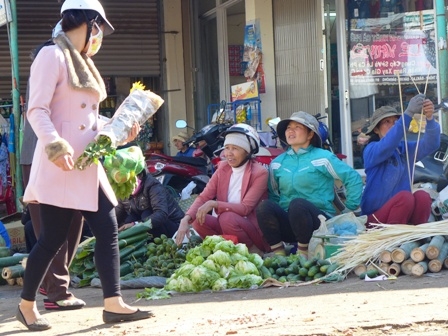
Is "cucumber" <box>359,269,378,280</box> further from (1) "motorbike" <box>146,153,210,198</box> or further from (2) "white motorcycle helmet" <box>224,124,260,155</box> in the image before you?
(1) "motorbike" <box>146,153,210,198</box>

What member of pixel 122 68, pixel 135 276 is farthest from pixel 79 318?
pixel 122 68

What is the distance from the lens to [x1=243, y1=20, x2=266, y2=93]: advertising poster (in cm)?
1158

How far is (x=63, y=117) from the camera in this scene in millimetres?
5309

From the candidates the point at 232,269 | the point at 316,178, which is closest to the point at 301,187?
the point at 316,178

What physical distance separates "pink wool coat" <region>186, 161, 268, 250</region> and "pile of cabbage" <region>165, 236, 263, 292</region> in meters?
0.58

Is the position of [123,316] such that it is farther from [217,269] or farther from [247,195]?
[247,195]

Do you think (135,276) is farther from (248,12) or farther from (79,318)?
(248,12)

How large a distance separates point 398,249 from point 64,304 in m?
2.30

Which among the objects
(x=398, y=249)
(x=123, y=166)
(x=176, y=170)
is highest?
(x=123, y=166)

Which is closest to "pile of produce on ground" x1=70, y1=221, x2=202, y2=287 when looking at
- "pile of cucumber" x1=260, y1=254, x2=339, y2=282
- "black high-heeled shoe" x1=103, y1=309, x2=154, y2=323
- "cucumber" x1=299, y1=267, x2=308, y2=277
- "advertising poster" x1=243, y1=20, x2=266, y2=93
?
"pile of cucumber" x1=260, y1=254, x2=339, y2=282

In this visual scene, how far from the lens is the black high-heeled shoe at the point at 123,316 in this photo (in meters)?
5.39

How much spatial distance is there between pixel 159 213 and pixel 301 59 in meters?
3.60

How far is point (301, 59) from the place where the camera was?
11.1 m

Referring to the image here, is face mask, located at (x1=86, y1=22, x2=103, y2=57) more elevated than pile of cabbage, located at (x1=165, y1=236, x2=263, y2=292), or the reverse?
face mask, located at (x1=86, y1=22, x2=103, y2=57)
